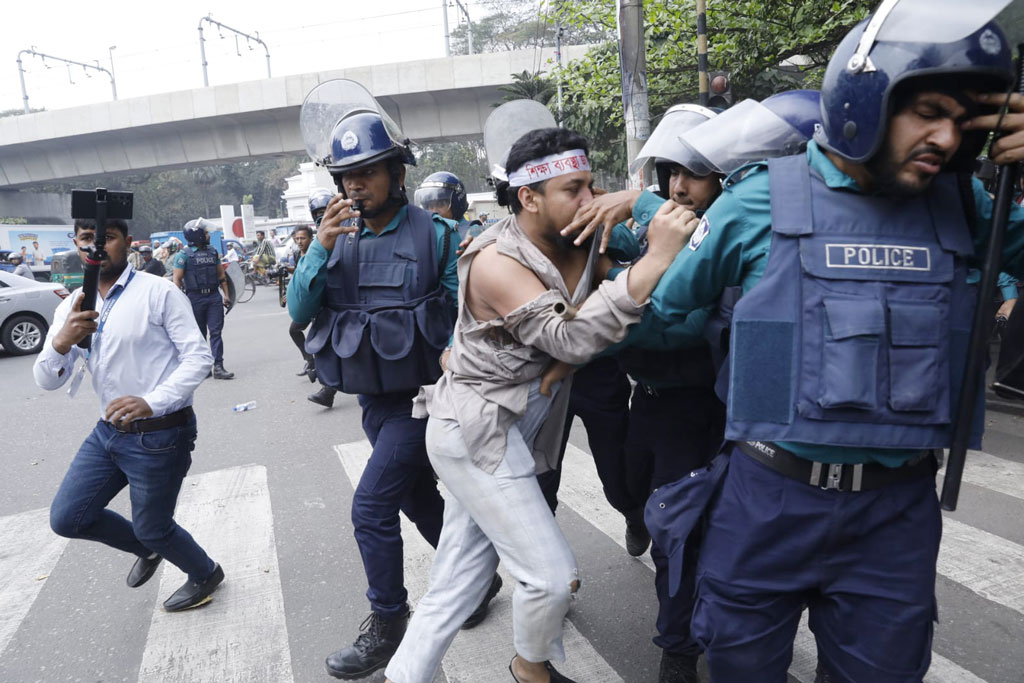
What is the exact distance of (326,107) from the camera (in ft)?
11.0

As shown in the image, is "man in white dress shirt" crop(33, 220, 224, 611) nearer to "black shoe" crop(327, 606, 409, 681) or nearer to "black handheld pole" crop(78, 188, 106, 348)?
"black handheld pole" crop(78, 188, 106, 348)

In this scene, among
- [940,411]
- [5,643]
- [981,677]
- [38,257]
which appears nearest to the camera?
[940,411]

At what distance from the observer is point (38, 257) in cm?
3000

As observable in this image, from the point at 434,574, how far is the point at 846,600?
122 centimetres

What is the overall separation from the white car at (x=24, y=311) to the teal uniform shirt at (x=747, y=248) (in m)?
12.8

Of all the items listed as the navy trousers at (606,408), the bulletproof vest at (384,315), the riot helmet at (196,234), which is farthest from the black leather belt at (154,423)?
the riot helmet at (196,234)

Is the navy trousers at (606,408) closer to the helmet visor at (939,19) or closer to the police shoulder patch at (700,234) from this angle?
the police shoulder patch at (700,234)

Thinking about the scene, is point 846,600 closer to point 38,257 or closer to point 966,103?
point 966,103

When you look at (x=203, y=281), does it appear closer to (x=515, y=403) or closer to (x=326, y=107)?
(x=326, y=107)

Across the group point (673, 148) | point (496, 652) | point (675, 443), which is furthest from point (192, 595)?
point (673, 148)

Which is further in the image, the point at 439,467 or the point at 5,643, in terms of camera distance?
the point at 5,643

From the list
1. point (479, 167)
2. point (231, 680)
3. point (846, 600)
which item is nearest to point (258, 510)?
point (231, 680)

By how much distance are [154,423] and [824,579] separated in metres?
2.68

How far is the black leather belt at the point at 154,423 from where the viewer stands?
3.03 metres
